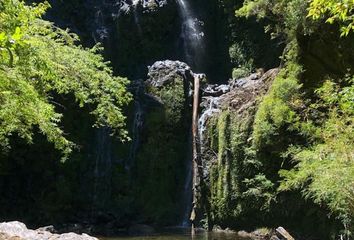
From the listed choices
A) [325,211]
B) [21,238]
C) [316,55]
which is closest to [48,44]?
[21,238]

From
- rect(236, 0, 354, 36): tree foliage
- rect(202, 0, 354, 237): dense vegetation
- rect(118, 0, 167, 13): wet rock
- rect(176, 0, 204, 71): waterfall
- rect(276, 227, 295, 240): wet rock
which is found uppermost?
rect(118, 0, 167, 13): wet rock

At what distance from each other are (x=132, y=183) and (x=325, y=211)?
34.0ft

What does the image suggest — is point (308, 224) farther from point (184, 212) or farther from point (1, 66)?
point (1, 66)

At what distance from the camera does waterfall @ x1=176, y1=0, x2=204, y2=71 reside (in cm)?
2672

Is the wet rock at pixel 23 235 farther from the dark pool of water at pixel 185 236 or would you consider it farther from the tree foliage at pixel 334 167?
the dark pool of water at pixel 185 236

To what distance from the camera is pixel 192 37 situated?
27016 mm

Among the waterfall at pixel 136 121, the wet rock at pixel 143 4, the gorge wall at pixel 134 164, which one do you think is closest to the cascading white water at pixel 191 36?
the wet rock at pixel 143 4

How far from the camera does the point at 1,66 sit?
17.4 ft

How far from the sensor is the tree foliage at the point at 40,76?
532cm

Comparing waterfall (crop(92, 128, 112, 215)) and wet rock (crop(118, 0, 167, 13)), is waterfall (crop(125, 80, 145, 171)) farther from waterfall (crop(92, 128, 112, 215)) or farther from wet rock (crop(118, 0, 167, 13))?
wet rock (crop(118, 0, 167, 13))

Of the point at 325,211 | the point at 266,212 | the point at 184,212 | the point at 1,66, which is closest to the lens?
the point at 1,66

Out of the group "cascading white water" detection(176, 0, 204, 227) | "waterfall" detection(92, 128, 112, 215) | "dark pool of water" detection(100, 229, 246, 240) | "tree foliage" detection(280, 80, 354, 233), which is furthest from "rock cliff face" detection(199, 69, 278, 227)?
"cascading white water" detection(176, 0, 204, 227)

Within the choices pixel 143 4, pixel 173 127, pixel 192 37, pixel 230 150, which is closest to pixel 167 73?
pixel 173 127

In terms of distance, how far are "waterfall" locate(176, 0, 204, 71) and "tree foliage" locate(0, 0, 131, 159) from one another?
18.7 metres
